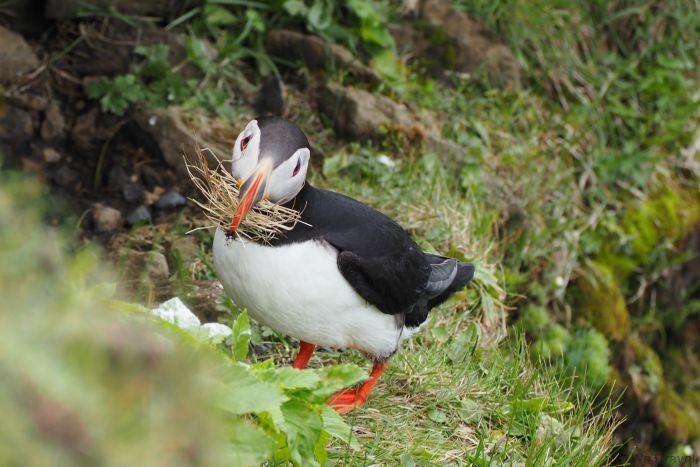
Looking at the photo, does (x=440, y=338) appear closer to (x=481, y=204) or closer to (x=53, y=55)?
(x=481, y=204)

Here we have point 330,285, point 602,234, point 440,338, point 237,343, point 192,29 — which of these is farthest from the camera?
point 602,234

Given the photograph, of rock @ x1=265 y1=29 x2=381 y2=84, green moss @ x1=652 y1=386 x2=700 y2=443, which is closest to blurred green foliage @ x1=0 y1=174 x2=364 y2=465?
rock @ x1=265 y1=29 x2=381 y2=84

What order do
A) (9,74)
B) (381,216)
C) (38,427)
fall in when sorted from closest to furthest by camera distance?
1. (38,427)
2. (381,216)
3. (9,74)

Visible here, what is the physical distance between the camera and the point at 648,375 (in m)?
5.89

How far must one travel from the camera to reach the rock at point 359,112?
17.9 ft

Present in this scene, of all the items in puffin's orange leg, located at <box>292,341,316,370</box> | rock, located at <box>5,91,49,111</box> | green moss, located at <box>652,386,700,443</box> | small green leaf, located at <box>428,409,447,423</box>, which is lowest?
green moss, located at <box>652,386,700,443</box>

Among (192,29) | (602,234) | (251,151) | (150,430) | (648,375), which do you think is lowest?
(648,375)

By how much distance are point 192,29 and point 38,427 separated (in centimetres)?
491

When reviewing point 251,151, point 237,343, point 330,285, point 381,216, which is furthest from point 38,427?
point 381,216

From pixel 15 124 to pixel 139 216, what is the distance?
965 millimetres

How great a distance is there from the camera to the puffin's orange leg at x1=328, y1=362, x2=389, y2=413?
337 cm

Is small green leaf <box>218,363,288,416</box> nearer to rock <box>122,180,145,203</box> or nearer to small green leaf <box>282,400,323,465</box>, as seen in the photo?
small green leaf <box>282,400,323,465</box>

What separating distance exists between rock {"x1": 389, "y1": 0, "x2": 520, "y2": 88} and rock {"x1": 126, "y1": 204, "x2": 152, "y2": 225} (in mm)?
2480

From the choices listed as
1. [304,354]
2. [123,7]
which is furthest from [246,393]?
[123,7]
